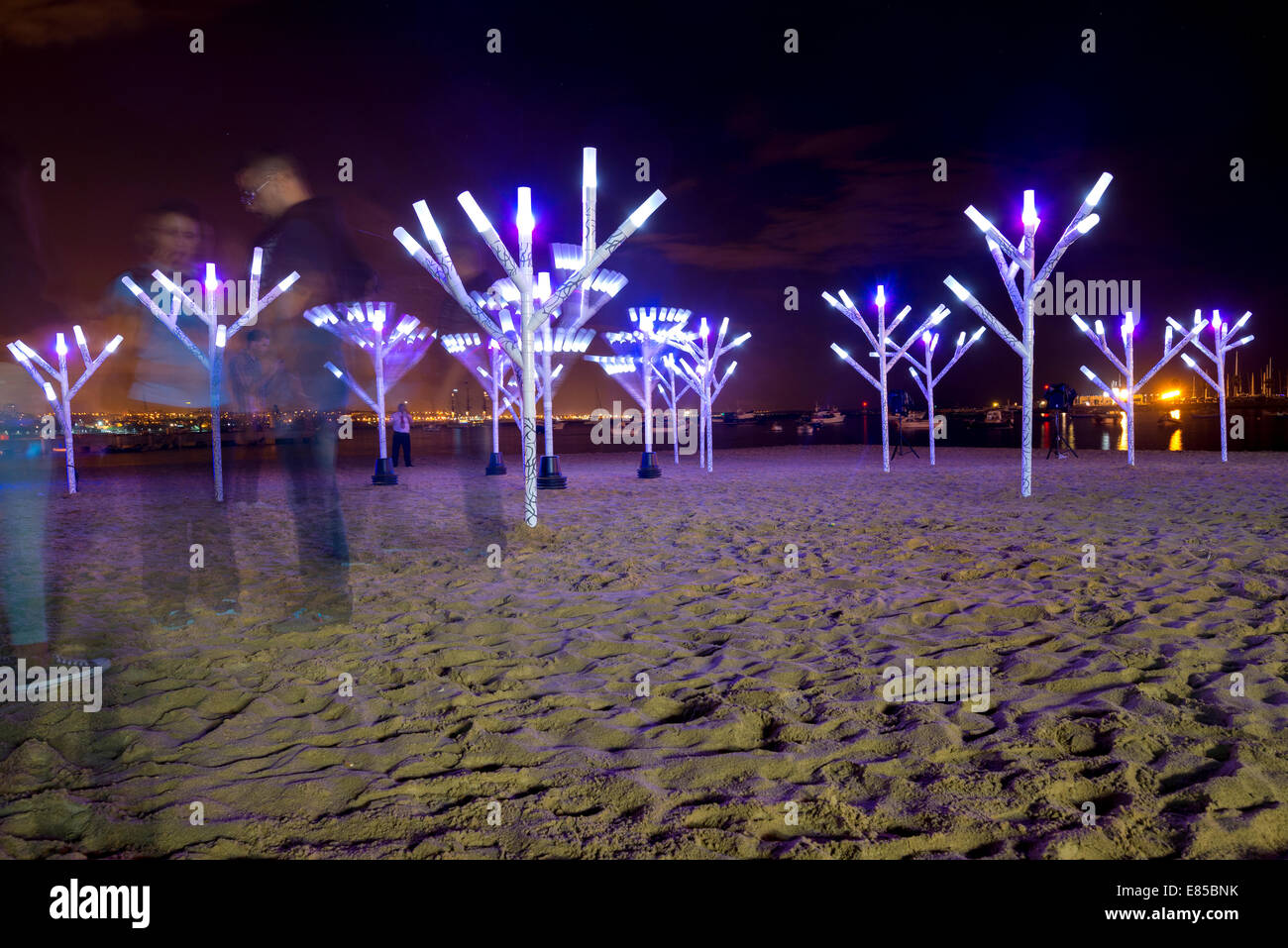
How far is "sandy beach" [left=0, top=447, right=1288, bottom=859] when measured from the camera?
291cm

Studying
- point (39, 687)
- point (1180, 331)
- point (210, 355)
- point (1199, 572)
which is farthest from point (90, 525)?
point (1180, 331)

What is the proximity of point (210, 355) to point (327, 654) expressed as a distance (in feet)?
43.5

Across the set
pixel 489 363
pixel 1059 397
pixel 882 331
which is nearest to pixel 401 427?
pixel 489 363

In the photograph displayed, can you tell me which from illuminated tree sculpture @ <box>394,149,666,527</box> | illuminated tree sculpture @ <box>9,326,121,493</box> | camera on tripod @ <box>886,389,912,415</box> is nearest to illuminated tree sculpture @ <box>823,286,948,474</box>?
camera on tripod @ <box>886,389,912,415</box>

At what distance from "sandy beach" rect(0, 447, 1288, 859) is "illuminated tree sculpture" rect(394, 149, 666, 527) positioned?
7.12ft

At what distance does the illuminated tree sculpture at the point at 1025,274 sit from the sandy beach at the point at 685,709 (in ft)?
16.2

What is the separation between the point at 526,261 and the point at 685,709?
7305 mm

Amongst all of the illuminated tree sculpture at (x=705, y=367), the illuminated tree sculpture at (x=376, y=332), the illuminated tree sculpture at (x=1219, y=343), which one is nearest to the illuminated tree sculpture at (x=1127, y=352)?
the illuminated tree sculpture at (x=1219, y=343)

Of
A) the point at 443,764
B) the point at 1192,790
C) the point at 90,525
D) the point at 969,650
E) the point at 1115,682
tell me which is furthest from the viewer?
the point at 90,525

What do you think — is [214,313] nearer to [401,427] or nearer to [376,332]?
[376,332]

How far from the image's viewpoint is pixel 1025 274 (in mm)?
13688

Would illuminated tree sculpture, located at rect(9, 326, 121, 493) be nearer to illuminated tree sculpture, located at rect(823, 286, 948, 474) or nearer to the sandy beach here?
the sandy beach
